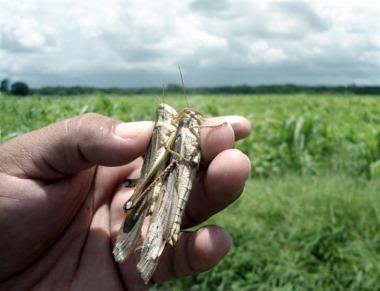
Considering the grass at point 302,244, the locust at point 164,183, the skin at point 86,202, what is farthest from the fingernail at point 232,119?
the grass at point 302,244

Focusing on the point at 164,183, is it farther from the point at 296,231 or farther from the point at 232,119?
the point at 296,231

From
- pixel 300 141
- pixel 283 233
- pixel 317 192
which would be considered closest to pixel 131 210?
pixel 283 233

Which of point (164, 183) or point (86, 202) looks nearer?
point (164, 183)

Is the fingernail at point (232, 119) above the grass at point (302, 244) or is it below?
above

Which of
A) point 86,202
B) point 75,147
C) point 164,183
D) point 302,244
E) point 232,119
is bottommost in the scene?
point 302,244

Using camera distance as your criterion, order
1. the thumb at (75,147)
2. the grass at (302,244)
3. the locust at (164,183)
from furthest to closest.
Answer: the grass at (302,244) < the thumb at (75,147) < the locust at (164,183)

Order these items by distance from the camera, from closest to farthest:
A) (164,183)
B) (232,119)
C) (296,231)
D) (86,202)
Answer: (164,183) < (232,119) < (86,202) < (296,231)

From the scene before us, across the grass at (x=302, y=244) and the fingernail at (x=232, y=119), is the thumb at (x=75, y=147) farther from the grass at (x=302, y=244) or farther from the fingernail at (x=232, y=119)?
the grass at (x=302, y=244)

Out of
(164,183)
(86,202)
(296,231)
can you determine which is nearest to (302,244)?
(296,231)
